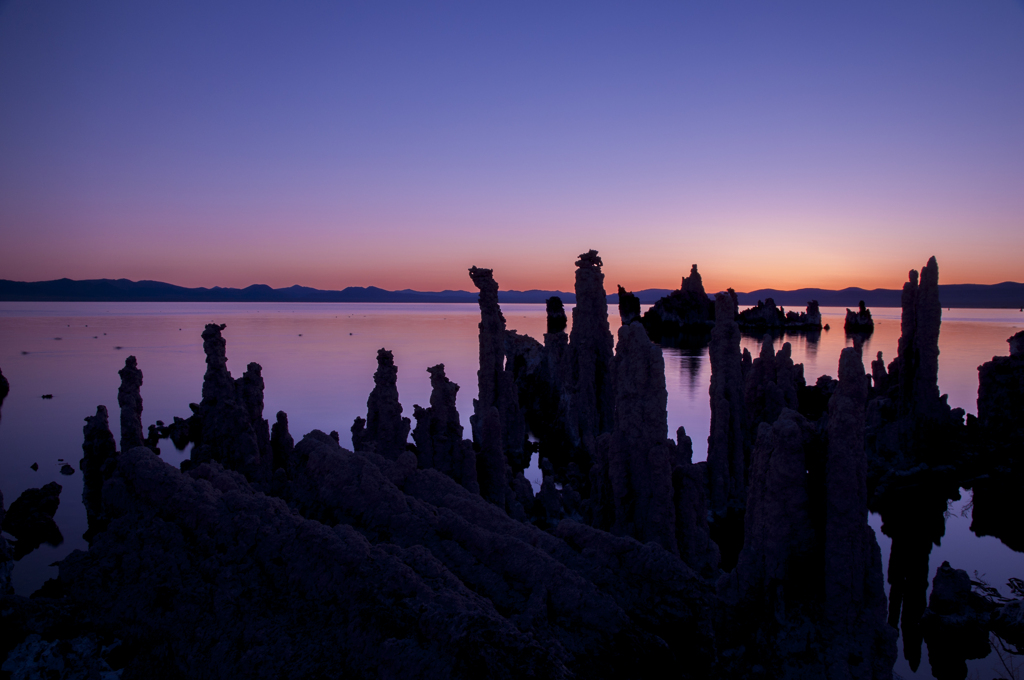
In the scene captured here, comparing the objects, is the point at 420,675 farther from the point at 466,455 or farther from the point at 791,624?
the point at 466,455

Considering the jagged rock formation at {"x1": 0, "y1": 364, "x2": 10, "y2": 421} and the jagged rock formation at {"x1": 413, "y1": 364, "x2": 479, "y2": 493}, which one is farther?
the jagged rock formation at {"x1": 0, "y1": 364, "x2": 10, "y2": 421}

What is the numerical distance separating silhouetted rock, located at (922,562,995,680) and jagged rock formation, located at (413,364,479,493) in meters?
13.8

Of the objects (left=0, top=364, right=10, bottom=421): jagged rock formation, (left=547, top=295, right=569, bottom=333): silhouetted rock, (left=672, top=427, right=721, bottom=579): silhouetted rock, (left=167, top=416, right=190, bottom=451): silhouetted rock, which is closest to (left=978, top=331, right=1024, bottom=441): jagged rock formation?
(left=672, top=427, right=721, bottom=579): silhouetted rock

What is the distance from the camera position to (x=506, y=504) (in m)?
20.1

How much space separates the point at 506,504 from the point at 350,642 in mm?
14452

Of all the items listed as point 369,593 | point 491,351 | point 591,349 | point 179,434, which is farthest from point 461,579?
point 179,434

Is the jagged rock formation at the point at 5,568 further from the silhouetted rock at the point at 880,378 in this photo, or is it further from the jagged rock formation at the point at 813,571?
the silhouetted rock at the point at 880,378

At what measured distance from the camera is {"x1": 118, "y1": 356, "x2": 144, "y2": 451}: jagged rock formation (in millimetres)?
20859

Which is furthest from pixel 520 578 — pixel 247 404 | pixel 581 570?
pixel 247 404

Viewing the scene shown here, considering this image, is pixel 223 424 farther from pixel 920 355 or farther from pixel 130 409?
pixel 920 355

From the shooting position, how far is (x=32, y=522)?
23656mm

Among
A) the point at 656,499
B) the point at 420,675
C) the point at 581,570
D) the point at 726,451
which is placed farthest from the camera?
the point at 726,451

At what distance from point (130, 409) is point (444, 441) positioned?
1214 cm

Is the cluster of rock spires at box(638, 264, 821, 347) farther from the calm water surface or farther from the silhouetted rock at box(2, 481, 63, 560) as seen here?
the silhouetted rock at box(2, 481, 63, 560)
